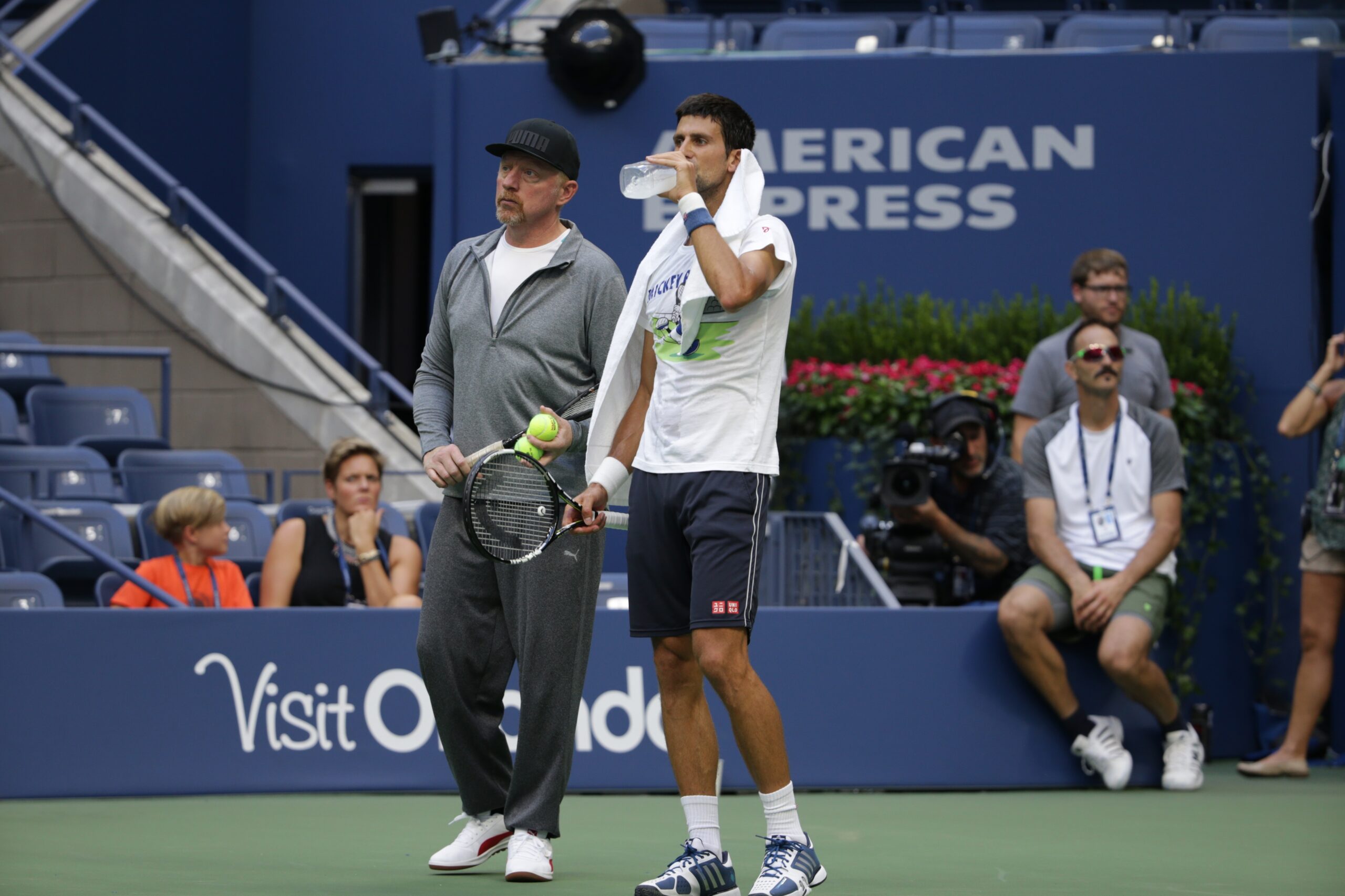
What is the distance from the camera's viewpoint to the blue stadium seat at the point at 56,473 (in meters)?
8.59

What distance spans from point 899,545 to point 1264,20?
585 centimetres

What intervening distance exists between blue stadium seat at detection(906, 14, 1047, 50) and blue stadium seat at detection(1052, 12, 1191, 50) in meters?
0.17

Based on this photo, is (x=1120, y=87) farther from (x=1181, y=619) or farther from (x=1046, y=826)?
(x=1046, y=826)

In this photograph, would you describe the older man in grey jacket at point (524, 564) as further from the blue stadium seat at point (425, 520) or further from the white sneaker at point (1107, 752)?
the blue stadium seat at point (425, 520)

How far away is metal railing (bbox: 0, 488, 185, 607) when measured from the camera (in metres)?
6.56

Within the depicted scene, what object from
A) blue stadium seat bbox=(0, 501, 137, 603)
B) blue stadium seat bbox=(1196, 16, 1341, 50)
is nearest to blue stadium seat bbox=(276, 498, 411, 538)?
blue stadium seat bbox=(0, 501, 137, 603)

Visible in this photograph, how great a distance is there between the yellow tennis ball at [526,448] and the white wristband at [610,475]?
16 centimetres

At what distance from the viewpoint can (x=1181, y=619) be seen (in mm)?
7766

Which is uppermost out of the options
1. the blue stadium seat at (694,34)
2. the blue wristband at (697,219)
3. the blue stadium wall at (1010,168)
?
the blue stadium seat at (694,34)

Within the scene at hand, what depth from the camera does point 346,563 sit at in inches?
279

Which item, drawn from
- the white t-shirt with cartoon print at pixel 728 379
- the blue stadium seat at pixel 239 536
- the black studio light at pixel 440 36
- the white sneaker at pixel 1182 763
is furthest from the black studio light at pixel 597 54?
the white t-shirt with cartoon print at pixel 728 379

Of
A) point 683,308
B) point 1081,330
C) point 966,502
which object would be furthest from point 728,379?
point 966,502

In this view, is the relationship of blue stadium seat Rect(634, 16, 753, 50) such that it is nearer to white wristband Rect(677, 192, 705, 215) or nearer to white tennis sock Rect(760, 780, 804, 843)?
white wristband Rect(677, 192, 705, 215)

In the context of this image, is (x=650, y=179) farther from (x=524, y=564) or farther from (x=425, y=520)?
(x=425, y=520)
